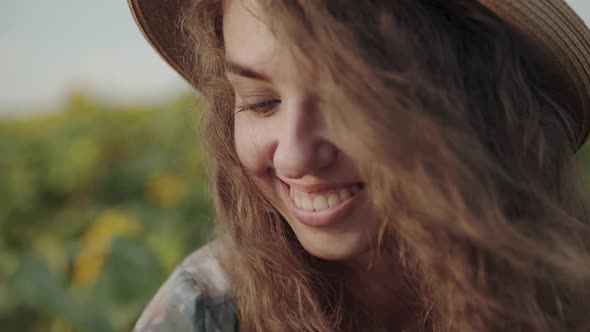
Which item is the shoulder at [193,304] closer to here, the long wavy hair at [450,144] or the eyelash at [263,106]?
the long wavy hair at [450,144]

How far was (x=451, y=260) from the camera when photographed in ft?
4.59

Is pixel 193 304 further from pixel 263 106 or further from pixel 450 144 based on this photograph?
pixel 450 144

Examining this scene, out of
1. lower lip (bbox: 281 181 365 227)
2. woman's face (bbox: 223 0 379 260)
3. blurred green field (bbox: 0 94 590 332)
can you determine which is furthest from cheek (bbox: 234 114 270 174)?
blurred green field (bbox: 0 94 590 332)

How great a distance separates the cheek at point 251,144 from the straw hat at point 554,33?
1.12 feet

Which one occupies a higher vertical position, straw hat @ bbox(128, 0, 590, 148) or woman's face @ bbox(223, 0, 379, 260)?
straw hat @ bbox(128, 0, 590, 148)

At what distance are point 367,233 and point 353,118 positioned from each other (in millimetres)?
291

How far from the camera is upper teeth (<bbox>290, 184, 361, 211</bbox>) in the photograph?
1416mm

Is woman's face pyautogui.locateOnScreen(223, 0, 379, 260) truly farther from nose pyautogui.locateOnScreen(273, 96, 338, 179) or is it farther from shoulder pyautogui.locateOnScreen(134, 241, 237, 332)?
shoulder pyautogui.locateOnScreen(134, 241, 237, 332)

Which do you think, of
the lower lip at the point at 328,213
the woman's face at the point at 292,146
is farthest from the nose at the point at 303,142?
the lower lip at the point at 328,213

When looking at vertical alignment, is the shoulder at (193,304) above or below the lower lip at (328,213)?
below

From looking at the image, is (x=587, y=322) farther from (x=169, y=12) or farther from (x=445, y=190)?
(x=169, y=12)

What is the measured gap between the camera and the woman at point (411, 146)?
127 centimetres

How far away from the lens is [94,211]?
10.8 ft

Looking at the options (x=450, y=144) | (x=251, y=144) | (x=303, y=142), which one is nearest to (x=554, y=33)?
(x=450, y=144)
